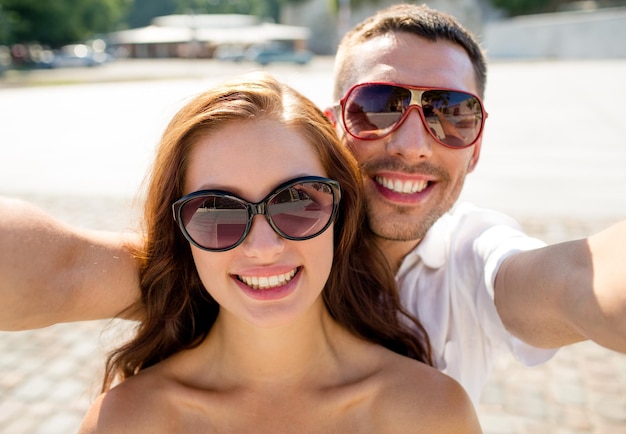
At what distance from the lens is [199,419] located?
5.90 ft

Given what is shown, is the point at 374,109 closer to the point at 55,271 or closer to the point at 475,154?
the point at 475,154

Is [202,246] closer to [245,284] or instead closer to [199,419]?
[245,284]

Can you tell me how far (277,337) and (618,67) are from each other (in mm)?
27094

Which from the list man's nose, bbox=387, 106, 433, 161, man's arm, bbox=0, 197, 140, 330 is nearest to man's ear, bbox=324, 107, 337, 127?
man's nose, bbox=387, 106, 433, 161

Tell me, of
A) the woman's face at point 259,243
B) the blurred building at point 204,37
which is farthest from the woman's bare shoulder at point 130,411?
the blurred building at point 204,37

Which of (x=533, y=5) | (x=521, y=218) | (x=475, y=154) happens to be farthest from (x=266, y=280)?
(x=533, y=5)

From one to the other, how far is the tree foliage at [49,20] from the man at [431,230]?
4387 centimetres

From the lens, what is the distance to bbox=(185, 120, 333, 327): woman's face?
1657 millimetres

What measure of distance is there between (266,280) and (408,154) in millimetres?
773

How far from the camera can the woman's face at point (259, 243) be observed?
1657mm

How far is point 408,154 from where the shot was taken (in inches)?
83.9

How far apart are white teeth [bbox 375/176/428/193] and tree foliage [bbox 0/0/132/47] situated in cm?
A: 4398

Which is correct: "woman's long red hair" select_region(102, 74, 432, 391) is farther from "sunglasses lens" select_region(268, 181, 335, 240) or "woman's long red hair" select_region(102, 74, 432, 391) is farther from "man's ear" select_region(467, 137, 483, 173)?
"man's ear" select_region(467, 137, 483, 173)

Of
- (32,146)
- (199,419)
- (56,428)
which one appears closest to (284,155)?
(199,419)
